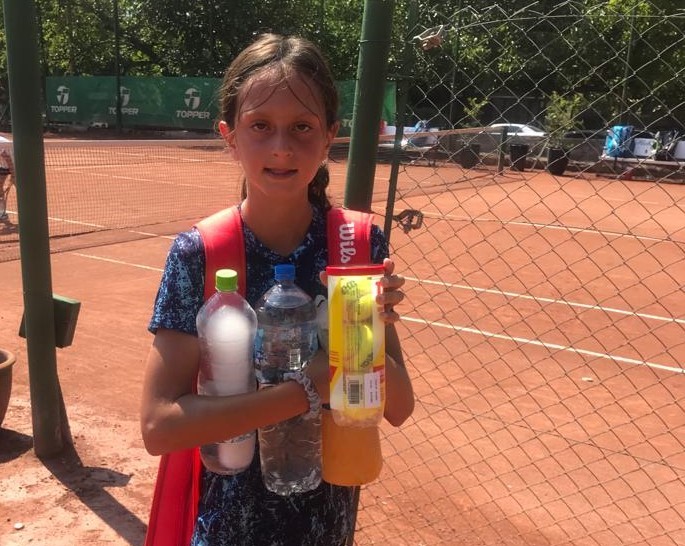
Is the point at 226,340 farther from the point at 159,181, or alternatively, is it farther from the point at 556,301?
the point at 159,181

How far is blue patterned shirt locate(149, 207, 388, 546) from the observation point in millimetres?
1652

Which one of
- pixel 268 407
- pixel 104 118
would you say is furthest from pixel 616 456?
pixel 104 118

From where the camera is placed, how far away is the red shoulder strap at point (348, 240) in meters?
1.73

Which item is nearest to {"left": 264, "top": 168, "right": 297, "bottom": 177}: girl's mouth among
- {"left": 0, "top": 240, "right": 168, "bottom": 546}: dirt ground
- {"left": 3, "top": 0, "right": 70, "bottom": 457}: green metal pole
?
{"left": 0, "top": 240, "right": 168, "bottom": 546}: dirt ground

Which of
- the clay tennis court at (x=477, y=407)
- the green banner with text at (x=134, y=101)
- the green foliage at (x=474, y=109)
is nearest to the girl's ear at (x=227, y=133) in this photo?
the clay tennis court at (x=477, y=407)

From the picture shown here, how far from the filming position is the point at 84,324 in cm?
704

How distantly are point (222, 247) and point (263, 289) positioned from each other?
0.43ft

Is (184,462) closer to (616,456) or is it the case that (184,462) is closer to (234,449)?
(234,449)

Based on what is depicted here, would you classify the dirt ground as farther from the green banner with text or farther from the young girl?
the green banner with text

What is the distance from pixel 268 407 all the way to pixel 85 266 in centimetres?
849

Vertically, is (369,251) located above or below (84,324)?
above

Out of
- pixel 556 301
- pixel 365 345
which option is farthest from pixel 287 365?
pixel 556 301

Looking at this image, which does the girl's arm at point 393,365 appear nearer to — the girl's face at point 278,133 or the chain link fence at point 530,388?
the girl's face at point 278,133

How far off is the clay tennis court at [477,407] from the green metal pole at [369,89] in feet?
1.19
